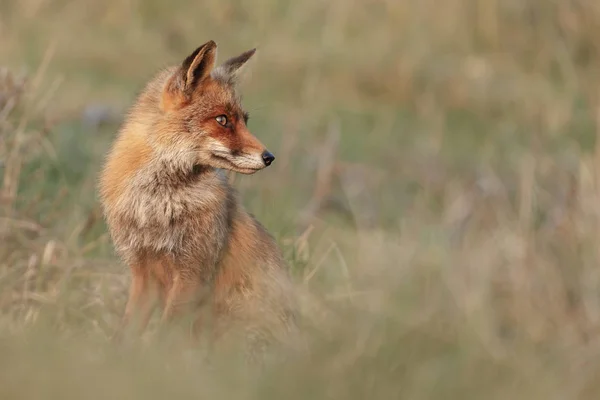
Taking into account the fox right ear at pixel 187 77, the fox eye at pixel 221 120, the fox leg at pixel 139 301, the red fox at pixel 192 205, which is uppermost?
the fox right ear at pixel 187 77

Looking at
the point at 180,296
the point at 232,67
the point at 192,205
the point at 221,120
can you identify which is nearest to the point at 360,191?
the point at 232,67

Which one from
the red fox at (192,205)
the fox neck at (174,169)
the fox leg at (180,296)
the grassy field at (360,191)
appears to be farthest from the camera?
the fox neck at (174,169)

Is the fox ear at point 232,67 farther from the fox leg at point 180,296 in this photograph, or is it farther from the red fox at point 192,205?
the fox leg at point 180,296

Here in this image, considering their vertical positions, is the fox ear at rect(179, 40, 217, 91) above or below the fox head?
above

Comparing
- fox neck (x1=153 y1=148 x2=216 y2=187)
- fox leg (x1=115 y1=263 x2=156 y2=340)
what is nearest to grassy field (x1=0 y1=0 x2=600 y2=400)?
fox leg (x1=115 y1=263 x2=156 y2=340)

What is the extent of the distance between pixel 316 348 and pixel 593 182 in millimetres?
4119

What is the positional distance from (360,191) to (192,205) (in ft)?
16.1

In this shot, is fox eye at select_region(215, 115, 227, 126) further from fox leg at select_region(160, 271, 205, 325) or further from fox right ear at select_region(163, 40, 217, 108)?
fox leg at select_region(160, 271, 205, 325)

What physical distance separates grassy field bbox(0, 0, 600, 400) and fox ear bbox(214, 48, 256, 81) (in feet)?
3.54

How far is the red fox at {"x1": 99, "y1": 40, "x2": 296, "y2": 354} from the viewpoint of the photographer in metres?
5.96

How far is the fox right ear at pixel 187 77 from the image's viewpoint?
242 inches

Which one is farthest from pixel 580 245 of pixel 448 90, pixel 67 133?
pixel 448 90

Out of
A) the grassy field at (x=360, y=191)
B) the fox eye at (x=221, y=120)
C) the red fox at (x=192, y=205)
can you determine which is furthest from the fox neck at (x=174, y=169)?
the grassy field at (x=360, y=191)

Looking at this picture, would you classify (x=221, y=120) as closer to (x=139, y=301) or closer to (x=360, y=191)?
(x=139, y=301)
